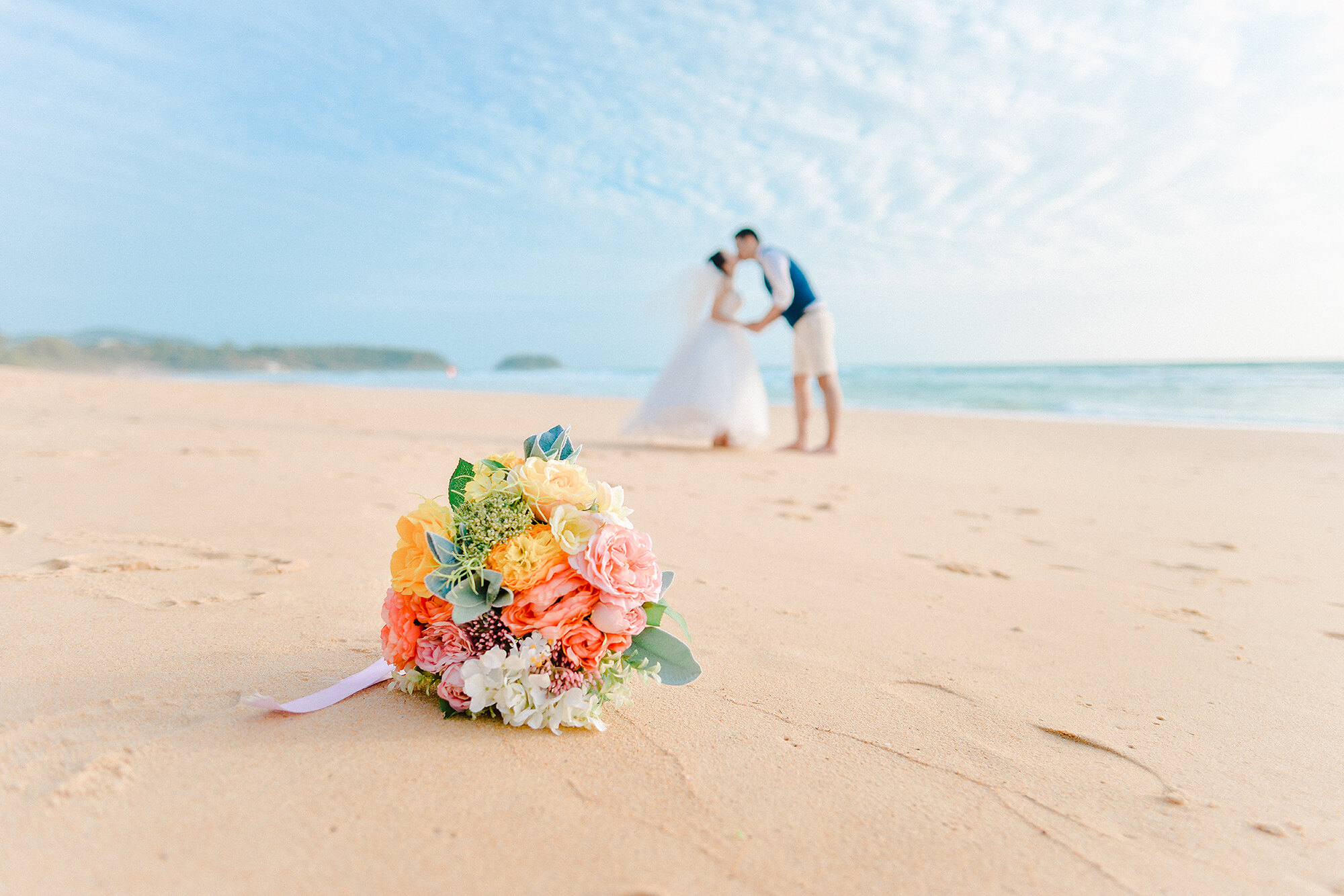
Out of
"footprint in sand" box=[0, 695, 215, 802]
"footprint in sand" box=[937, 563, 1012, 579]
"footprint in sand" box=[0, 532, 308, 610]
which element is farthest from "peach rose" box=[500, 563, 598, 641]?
"footprint in sand" box=[937, 563, 1012, 579]

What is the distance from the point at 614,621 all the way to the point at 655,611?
15 cm

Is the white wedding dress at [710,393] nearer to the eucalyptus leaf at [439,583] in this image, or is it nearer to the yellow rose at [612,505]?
the yellow rose at [612,505]

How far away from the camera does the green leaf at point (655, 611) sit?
159 centimetres

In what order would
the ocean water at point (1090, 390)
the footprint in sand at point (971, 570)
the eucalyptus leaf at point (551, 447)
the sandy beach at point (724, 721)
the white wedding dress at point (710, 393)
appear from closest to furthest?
the sandy beach at point (724, 721)
the eucalyptus leaf at point (551, 447)
the footprint in sand at point (971, 570)
the white wedding dress at point (710, 393)
the ocean water at point (1090, 390)

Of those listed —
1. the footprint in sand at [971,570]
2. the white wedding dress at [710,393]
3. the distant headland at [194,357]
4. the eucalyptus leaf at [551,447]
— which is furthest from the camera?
the distant headland at [194,357]

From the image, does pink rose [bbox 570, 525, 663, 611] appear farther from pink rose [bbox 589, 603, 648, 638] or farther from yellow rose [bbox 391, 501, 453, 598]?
yellow rose [bbox 391, 501, 453, 598]

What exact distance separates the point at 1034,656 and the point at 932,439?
7.32 m

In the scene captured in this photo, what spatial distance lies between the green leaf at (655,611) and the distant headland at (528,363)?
46.9m

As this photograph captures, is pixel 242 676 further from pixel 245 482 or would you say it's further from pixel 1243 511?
pixel 1243 511

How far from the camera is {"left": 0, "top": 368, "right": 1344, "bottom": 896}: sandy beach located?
116 centimetres

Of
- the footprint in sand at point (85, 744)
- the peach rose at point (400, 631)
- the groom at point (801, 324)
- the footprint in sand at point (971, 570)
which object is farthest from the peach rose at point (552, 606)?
the groom at point (801, 324)

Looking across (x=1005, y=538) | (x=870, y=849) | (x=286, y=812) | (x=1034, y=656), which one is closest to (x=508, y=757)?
(x=286, y=812)

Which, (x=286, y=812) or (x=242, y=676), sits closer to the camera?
(x=286, y=812)

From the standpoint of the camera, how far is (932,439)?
30.1 feet
